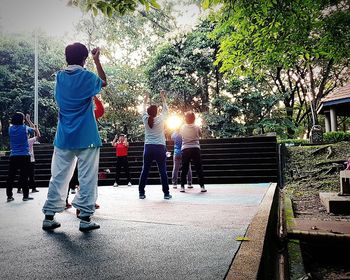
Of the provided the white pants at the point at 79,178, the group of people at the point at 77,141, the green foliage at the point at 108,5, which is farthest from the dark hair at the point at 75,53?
the white pants at the point at 79,178

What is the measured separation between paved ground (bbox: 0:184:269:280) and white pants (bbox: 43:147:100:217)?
266mm

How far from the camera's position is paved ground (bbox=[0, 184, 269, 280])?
2193 millimetres

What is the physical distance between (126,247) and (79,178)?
1097mm

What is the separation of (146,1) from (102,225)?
2513 millimetres

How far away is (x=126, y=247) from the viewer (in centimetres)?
280

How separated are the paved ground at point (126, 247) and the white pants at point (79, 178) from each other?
27cm

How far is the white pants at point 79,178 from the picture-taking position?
3510 millimetres

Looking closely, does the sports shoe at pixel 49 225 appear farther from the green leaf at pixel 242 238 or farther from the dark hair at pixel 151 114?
the dark hair at pixel 151 114

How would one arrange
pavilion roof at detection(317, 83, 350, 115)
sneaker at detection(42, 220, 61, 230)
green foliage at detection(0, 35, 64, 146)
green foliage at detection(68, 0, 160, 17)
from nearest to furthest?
green foliage at detection(68, 0, 160, 17) < sneaker at detection(42, 220, 61, 230) < pavilion roof at detection(317, 83, 350, 115) < green foliage at detection(0, 35, 64, 146)

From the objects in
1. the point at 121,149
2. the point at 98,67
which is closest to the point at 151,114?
the point at 98,67

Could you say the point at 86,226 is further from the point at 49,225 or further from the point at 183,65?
the point at 183,65

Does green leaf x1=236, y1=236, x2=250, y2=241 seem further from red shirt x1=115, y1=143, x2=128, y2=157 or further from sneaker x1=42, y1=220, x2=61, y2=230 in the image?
red shirt x1=115, y1=143, x2=128, y2=157

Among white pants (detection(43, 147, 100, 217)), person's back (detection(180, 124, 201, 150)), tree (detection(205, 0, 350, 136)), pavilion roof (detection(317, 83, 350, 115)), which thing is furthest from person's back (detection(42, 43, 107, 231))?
pavilion roof (detection(317, 83, 350, 115))

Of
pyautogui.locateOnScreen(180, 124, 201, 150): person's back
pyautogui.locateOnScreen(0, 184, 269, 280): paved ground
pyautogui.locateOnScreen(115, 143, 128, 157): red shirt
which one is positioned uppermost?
pyautogui.locateOnScreen(180, 124, 201, 150): person's back
